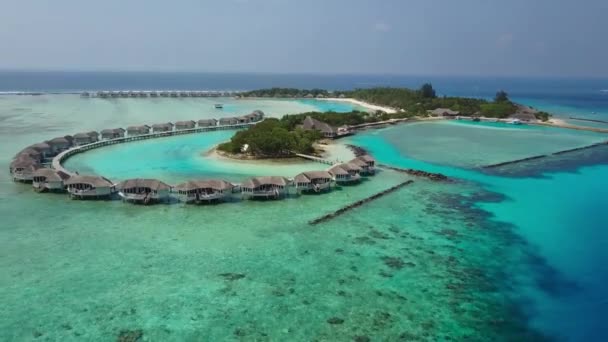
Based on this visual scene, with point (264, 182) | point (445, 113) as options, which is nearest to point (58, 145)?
point (264, 182)

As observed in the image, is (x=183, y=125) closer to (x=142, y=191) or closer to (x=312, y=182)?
(x=142, y=191)

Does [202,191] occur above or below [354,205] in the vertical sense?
above

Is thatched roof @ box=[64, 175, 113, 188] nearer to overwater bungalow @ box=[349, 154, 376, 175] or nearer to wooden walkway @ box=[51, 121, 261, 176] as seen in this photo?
wooden walkway @ box=[51, 121, 261, 176]

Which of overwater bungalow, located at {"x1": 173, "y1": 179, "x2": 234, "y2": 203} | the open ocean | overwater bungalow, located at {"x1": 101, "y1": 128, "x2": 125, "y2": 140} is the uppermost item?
overwater bungalow, located at {"x1": 101, "y1": 128, "x2": 125, "y2": 140}

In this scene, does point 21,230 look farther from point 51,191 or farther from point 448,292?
point 448,292

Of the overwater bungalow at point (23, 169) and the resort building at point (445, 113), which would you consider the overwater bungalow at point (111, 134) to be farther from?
the resort building at point (445, 113)

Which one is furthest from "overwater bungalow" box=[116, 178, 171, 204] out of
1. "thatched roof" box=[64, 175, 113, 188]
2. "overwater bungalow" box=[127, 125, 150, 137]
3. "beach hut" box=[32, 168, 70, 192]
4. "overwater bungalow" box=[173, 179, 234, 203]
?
"overwater bungalow" box=[127, 125, 150, 137]
